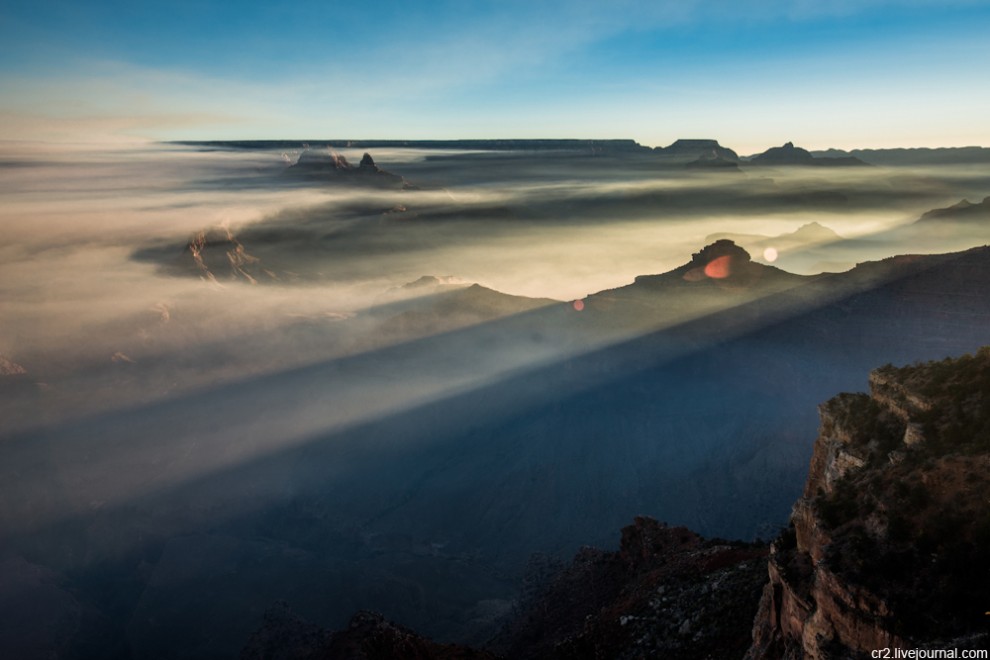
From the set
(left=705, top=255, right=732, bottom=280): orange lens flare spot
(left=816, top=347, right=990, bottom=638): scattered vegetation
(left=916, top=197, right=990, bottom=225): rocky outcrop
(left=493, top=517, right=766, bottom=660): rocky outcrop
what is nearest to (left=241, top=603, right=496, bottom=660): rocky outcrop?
(left=493, top=517, right=766, bottom=660): rocky outcrop

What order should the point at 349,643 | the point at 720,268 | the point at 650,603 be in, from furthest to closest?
1. the point at 720,268
2. the point at 349,643
3. the point at 650,603

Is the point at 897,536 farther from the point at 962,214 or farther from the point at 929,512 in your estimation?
the point at 962,214

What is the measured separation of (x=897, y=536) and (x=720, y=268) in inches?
5497

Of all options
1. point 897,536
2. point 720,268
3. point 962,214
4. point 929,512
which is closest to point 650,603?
point 897,536

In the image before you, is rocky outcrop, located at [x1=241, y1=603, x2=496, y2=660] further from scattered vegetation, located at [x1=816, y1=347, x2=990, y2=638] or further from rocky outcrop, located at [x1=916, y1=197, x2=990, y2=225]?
rocky outcrop, located at [x1=916, y1=197, x2=990, y2=225]

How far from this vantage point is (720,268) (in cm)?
14975

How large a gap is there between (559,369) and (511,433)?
22.9 m

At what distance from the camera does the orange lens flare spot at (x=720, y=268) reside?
149 metres

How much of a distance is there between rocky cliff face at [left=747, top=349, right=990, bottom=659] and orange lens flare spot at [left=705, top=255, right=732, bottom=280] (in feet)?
425

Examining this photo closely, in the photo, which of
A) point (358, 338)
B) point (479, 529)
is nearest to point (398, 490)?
point (479, 529)

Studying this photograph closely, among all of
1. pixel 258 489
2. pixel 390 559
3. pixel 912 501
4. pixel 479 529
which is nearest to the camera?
pixel 912 501

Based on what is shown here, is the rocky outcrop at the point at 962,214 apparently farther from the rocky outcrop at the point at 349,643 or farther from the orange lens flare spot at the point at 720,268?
the rocky outcrop at the point at 349,643

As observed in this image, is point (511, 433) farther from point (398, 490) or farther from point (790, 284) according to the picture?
point (790, 284)

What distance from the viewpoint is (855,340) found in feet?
417
